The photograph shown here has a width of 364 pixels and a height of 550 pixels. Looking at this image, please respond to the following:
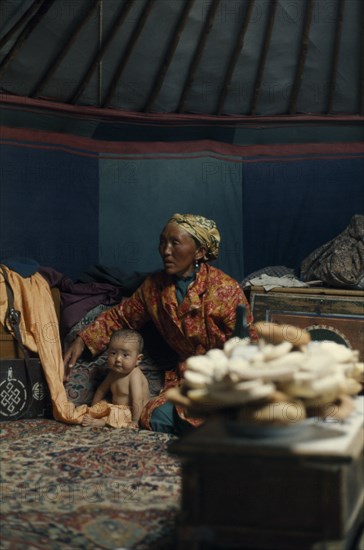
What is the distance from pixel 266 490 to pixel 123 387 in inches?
→ 75.0

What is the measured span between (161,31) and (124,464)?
2.53 meters

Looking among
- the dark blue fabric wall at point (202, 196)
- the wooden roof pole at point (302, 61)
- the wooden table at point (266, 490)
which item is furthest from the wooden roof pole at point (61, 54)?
the wooden table at point (266, 490)

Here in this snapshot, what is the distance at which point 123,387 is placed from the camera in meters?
3.76

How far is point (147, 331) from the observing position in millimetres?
4027

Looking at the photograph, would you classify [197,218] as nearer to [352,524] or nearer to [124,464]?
[124,464]

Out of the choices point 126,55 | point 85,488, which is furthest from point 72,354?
point 126,55

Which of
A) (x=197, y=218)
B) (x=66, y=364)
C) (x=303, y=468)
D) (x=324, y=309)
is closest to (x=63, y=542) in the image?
(x=303, y=468)

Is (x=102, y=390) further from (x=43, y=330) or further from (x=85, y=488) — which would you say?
(x=85, y=488)

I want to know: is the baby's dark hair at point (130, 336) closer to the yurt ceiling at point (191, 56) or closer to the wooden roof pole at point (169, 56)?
the yurt ceiling at point (191, 56)

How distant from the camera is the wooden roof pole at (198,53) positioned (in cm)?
443

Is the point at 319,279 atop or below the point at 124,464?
atop

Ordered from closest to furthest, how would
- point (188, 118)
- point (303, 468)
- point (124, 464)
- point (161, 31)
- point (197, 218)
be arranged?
point (303, 468) → point (124, 464) → point (197, 218) → point (161, 31) → point (188, 118)

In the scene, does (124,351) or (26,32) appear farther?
(26,32)

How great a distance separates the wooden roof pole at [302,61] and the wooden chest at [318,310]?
4.51 ft
